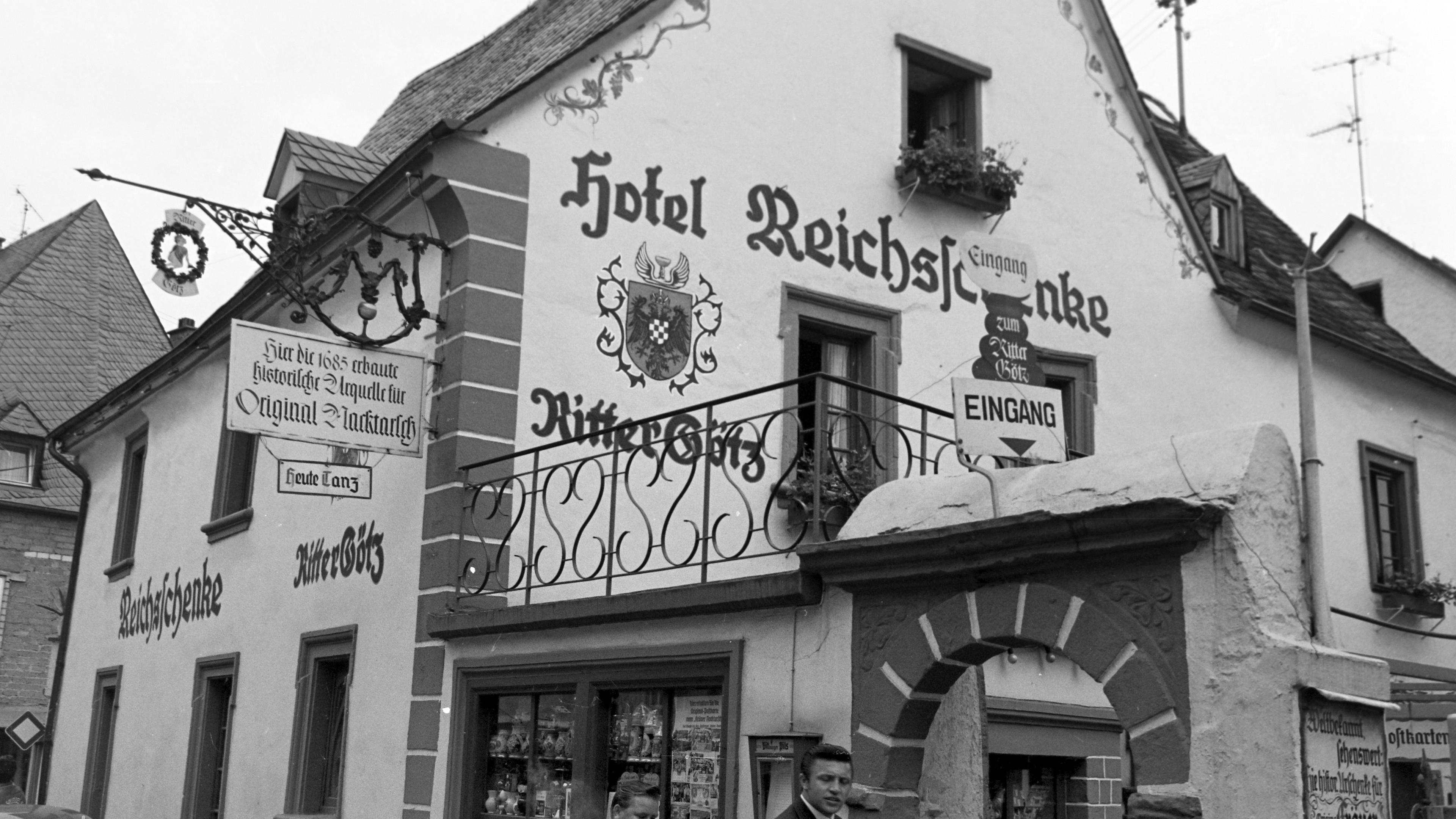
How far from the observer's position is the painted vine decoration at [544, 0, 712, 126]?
35.5 feet

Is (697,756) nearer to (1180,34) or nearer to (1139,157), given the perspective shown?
(1139,157)

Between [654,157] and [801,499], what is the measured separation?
2.61 meters

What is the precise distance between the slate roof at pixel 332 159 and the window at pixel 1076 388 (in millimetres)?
5599

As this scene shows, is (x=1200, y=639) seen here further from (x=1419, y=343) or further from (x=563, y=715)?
(x=1419, y=343)

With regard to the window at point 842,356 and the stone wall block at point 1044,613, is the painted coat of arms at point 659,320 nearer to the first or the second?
the window at point 842,356

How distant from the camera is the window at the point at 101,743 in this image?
16344mm

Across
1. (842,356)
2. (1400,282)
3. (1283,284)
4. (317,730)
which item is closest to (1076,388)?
(842,356)

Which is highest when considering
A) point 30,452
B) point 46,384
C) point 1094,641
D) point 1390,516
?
point 46,384

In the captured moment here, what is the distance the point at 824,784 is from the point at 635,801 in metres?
1.24

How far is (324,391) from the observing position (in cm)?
995

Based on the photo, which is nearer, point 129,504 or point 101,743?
point 101,743

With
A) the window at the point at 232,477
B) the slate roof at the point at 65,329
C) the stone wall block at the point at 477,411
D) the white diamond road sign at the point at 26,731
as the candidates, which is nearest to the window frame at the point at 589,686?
the stone wall block at the point at 477,411

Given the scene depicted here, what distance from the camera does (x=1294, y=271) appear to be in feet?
49.0

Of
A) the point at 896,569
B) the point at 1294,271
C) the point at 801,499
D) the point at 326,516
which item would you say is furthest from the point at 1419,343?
the point at 896,569
